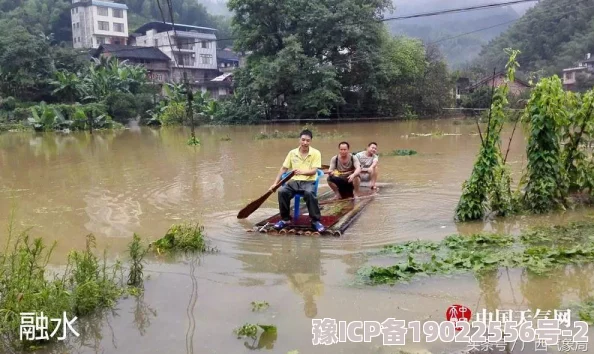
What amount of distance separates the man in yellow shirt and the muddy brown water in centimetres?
45

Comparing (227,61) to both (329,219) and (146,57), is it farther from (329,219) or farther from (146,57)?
(329,219)

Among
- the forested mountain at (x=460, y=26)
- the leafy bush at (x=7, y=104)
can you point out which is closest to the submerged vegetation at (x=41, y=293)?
the leafy bush at (x=7, y=104)

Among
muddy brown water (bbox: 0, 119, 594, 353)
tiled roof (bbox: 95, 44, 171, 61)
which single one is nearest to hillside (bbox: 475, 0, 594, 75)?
tiled roof (bbox: 95, 44, 171, 61)

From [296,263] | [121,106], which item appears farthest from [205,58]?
[296,263]

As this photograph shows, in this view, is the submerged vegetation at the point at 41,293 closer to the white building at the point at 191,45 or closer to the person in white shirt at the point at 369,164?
the person in white shirt at the point at 369,164

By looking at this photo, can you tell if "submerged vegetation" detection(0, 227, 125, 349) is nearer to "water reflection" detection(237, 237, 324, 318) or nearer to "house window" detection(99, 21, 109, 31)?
"water reflection" detection(237, 237, 324, 318)

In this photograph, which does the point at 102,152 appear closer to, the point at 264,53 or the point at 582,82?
the point at 264,53

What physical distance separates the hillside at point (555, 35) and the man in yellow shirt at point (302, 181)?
46172 mm

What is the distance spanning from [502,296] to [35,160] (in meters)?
18.2

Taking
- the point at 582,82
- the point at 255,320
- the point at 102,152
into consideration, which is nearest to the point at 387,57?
the point at 582,82

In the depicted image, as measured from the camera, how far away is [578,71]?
4591cm

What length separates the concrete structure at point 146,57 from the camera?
169 feet

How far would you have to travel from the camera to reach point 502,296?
5.09 m

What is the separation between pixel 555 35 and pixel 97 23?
1916 inches
